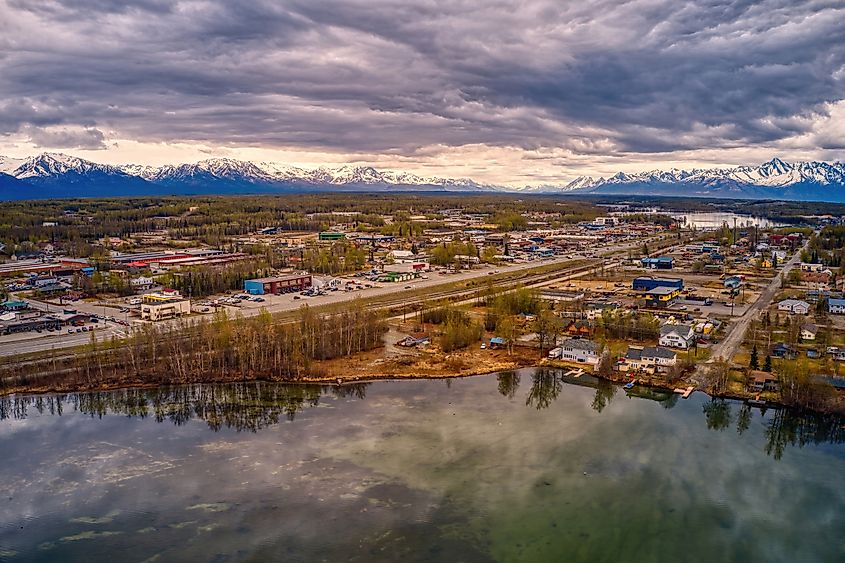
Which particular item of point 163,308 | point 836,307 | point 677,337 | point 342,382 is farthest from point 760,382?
point 163,308

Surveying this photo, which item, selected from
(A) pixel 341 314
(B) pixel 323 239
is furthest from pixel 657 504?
(B) pixel 323 239

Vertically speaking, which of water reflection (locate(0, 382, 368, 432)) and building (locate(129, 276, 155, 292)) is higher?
building (locate(129, 276, 155, 292))

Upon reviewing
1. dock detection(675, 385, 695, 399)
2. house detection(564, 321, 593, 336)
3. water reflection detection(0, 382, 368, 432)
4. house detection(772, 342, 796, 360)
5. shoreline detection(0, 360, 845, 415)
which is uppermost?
house detection(772, 342, 796, 360)

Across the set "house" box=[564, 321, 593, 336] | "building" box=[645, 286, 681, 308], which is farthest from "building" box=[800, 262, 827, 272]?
"house" box=[564, 321, 593, 336]

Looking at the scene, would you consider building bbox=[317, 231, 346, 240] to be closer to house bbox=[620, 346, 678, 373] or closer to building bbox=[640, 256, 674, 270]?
building bbox=[640, 256, 674, 270]

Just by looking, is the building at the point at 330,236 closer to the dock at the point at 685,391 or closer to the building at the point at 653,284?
the building at the point at 653,284
